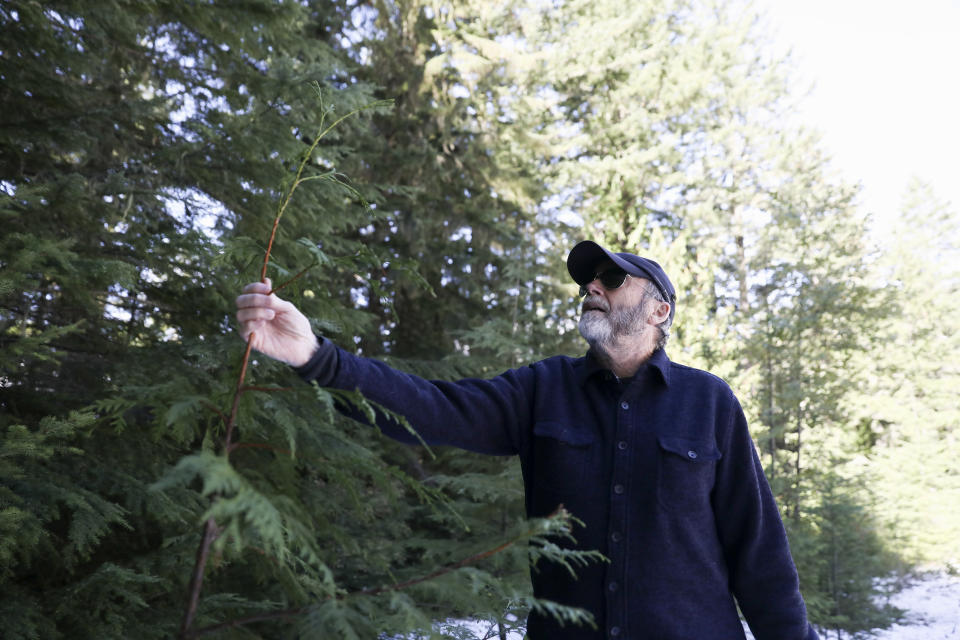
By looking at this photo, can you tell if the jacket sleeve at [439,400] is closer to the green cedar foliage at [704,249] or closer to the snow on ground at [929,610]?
the green cedar foliage at [704,249]

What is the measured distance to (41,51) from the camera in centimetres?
439

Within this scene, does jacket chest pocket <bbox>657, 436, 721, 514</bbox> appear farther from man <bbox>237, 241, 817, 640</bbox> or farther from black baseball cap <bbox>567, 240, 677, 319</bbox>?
black baseball cap <bbox>567, 240, 677, 319</bbox>

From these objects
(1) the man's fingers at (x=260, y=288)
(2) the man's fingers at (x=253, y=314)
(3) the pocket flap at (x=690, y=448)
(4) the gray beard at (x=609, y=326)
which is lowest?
(3) the pocket flap at (x=690, y=448)

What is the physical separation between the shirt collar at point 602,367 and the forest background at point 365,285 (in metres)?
0.74

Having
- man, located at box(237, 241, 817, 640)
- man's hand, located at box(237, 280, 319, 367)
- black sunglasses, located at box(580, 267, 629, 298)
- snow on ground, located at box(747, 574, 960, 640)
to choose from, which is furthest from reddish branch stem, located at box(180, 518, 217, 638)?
snow on ground, located at box(747, 574, 960, 640)

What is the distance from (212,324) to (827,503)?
8875mm

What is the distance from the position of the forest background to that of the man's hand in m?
0.09

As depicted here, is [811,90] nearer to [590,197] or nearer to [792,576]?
[590,197]

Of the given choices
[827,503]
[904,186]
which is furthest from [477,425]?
[904,186]

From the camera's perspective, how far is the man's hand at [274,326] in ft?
5.57

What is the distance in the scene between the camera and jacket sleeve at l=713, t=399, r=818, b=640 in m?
2.39

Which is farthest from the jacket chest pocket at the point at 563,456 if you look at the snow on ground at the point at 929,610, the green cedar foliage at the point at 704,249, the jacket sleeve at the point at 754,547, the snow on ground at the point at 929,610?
the snow on ground at the point at 929,610

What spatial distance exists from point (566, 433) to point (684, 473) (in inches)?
17.7

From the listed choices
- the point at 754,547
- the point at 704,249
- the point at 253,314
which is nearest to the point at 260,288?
the point at 253,314
